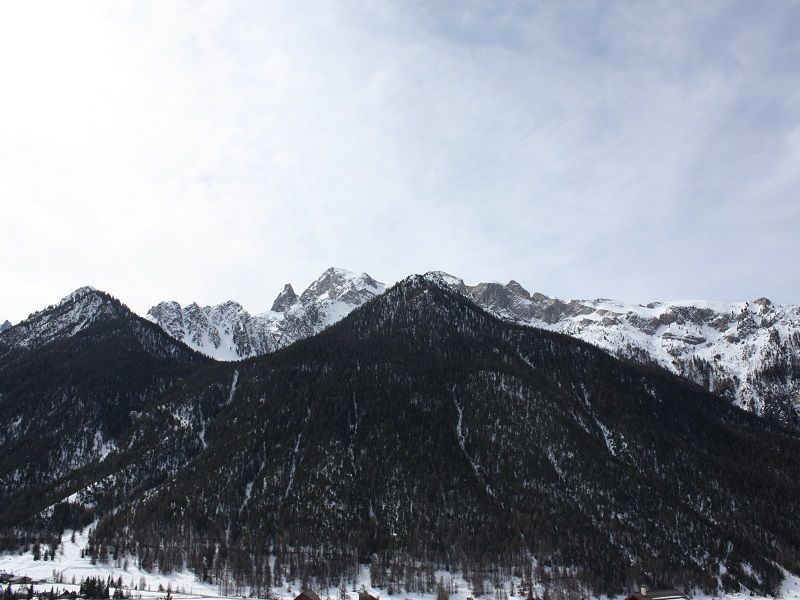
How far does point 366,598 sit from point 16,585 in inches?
4395

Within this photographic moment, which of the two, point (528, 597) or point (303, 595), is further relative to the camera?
point (528, 597)

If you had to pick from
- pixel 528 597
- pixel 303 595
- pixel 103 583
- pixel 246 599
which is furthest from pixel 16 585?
pixel 528 597

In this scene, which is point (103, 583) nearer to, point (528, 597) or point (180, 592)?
point (180, 592)

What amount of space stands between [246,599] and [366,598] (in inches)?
2473

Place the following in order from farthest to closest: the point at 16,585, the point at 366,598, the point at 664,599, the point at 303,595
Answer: the point at 16,585
the point at 366,598
the point at 303,595
the point at 664,599

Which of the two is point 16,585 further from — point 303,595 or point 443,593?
point 443,593

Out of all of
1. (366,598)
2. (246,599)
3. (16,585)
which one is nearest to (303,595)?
(366,598)

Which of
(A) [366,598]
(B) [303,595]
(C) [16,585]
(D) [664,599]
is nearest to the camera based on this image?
(D) [664,599]

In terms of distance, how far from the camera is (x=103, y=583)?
197 meters

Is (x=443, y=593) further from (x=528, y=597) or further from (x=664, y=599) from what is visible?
→ (x=664, y=599)

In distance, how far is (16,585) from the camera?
636ft

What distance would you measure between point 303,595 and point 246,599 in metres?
67.1

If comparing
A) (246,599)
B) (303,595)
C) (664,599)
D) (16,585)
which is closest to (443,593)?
(246,599)

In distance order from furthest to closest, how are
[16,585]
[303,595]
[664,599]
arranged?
[16,585]
[303,595]
[664,599]
